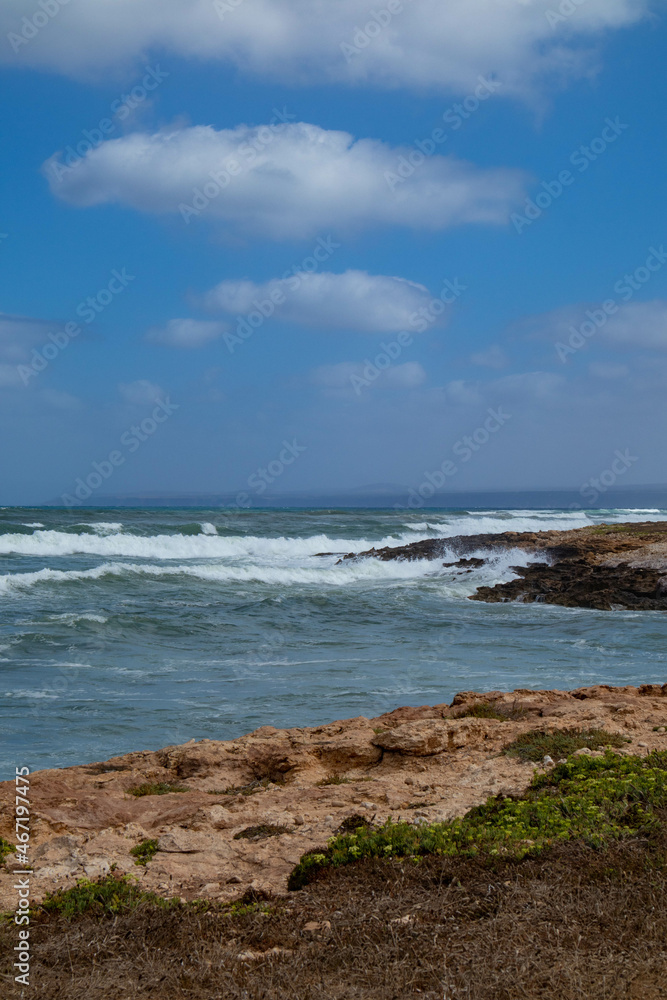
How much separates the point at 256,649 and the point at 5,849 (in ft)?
31.2

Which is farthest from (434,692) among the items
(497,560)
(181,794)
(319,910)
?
(497,560)

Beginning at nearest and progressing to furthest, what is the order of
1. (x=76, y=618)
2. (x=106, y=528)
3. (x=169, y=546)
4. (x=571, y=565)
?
(x=76, y=618), (x=571, y=565), (x=169, y=546), (x=106, y=528)

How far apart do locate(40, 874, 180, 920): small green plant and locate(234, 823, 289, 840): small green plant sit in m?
1.19

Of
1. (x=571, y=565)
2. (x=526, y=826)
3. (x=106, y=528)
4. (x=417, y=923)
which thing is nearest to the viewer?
(x=417, y=923)

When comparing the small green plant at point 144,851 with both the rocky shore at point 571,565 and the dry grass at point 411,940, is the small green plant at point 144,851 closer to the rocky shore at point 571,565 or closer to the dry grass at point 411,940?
the dry grass at point 411,940

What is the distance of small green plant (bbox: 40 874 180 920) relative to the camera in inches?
175

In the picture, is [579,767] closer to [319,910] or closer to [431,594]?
[319,910]

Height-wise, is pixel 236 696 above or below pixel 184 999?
below

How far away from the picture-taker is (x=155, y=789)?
7.36m

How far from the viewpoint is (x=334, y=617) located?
1930cm

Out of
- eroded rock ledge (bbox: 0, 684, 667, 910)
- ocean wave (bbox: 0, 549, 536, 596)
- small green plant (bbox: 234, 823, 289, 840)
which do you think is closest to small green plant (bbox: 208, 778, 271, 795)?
eroded rock ledge (bbox: 0, 684, 667, 910)

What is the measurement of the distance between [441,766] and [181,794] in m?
2.54

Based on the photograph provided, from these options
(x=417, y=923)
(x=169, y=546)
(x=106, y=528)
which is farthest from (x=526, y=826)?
(x=106, y=528)

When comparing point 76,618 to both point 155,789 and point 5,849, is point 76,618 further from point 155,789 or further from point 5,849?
point 5,849
